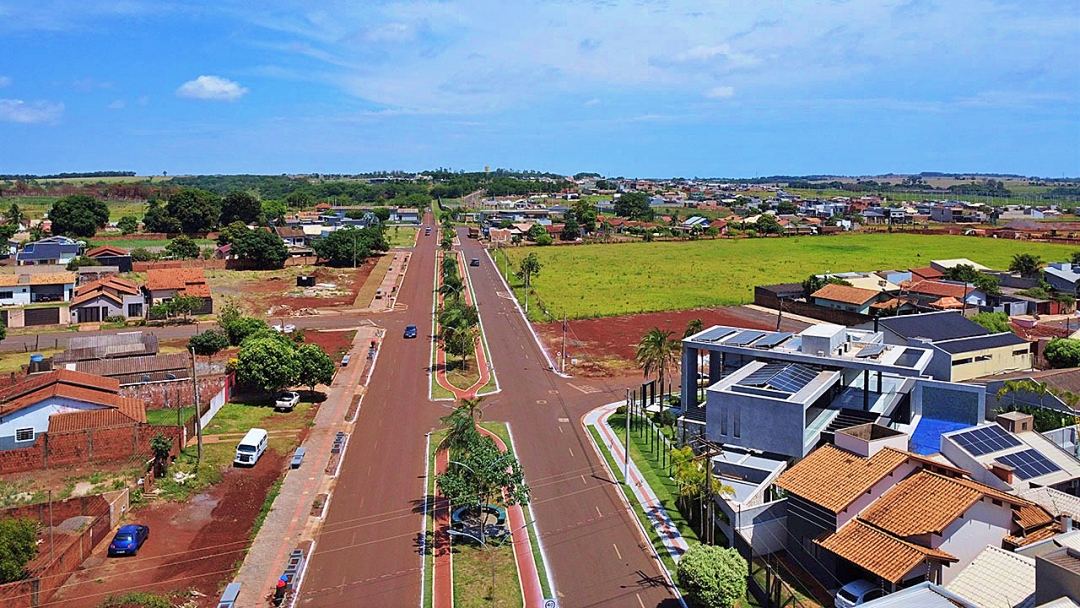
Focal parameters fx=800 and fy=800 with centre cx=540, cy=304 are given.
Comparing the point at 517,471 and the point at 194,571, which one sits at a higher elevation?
the point at 517,471

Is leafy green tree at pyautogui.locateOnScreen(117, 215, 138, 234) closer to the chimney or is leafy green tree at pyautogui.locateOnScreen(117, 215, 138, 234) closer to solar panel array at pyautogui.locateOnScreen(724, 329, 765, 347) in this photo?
solar panel array at pyautogui.locateOnScreen(724, 329, 765, 347)

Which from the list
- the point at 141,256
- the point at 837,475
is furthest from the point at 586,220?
the point at 837,475

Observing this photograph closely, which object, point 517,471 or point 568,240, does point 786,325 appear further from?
point 568,240

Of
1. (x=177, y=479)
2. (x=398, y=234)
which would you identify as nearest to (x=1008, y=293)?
(x=177, y=479)

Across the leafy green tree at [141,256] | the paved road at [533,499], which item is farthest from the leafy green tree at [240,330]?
the leafy green tree at [141,256]

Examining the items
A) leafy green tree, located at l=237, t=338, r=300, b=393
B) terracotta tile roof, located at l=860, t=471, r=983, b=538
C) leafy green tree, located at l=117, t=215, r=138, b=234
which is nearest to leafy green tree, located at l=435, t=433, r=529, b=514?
terracotta tile roof, located at l=860, t=471, r=983, b=538

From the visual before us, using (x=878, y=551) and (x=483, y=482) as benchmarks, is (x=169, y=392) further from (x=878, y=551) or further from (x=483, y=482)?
(x=878, y=551)
